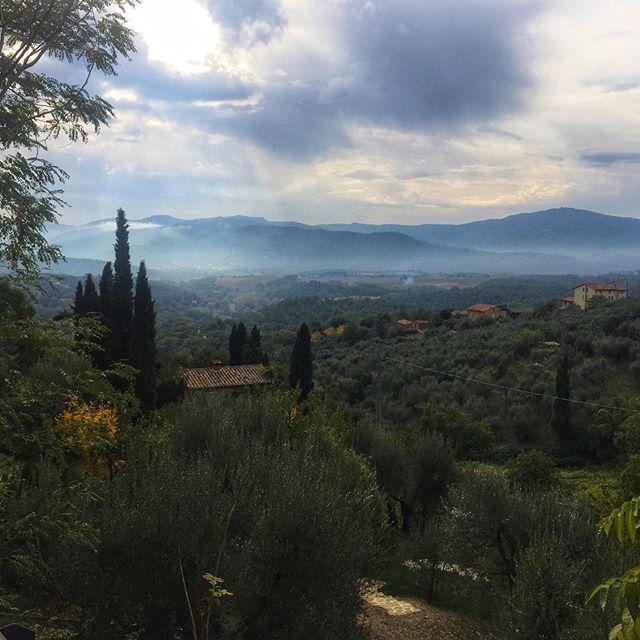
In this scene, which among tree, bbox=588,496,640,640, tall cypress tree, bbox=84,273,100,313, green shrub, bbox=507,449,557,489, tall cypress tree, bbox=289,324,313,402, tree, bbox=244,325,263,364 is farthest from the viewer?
tree, bbox=244,325,263,364

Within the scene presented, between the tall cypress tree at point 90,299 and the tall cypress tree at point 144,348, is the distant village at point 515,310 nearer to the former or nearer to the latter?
the tall cypress tree at point 90,299

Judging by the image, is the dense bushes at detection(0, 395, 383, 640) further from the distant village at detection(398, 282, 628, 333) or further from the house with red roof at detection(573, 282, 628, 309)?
the house with red roof at detection(573, 282, 628, 309)

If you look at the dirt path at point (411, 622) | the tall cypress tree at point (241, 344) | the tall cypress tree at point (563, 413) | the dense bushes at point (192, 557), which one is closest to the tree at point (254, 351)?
the tall cypress tree at point (241, 344)

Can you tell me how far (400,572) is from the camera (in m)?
13.5

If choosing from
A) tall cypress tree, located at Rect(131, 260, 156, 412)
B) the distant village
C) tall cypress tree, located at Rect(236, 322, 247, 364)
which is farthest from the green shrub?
the distant village

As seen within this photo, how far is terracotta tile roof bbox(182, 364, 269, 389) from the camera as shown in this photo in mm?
30078

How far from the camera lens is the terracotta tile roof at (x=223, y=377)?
30078 mm

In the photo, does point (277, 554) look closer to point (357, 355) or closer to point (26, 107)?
point (26, 107)

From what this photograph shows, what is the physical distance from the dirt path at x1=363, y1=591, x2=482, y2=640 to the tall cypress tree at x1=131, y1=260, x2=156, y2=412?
14.8 metres

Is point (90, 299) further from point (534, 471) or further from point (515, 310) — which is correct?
point (515, 310)

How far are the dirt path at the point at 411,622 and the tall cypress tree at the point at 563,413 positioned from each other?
20.4 metres

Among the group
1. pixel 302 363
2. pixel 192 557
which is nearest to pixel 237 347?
pixel 302 363

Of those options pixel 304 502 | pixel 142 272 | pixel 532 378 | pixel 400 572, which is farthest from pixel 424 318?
pixel 304 502

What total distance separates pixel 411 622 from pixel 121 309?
20.4 m
